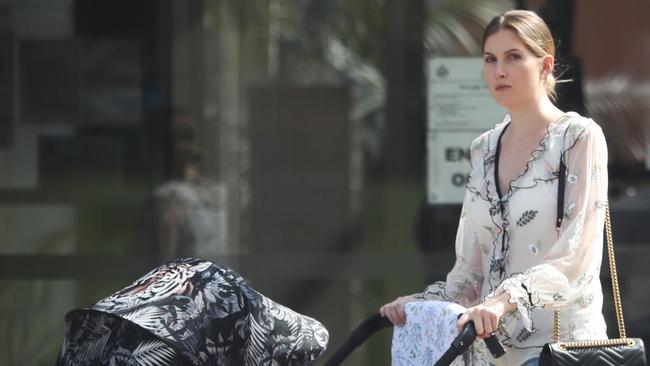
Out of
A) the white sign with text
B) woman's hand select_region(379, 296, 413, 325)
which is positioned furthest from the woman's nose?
the white sign with text

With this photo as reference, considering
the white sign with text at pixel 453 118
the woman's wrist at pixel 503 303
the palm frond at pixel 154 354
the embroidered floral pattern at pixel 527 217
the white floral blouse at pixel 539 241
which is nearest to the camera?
the palm frond at pixel 154 354

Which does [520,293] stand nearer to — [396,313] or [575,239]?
[575,239]

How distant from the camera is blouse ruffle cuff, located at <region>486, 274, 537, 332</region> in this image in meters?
3.32

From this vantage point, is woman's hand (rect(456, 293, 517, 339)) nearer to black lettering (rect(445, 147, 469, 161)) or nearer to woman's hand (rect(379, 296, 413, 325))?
woman's hand (rect(379, 296, 413, 325))

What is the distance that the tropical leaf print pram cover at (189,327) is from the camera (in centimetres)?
321

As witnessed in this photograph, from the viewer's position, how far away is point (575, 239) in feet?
11.2

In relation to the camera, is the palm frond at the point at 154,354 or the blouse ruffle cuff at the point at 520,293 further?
the blouse ruffle cuff at the point at 520,293

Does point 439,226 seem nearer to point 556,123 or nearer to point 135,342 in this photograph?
point 556,123

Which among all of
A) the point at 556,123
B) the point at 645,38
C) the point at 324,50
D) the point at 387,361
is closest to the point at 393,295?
the point at 387,361

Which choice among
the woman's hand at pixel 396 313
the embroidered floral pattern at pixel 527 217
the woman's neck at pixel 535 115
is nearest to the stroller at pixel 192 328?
the woman's hand at pixel 396 313

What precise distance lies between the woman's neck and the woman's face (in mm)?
16

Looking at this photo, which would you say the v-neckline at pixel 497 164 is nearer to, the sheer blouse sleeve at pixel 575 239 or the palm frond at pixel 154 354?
the sheer blouse sleeve at pixel 575 239

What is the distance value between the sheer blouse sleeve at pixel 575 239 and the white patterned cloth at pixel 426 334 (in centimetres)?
14

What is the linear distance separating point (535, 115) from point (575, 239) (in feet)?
1.23
